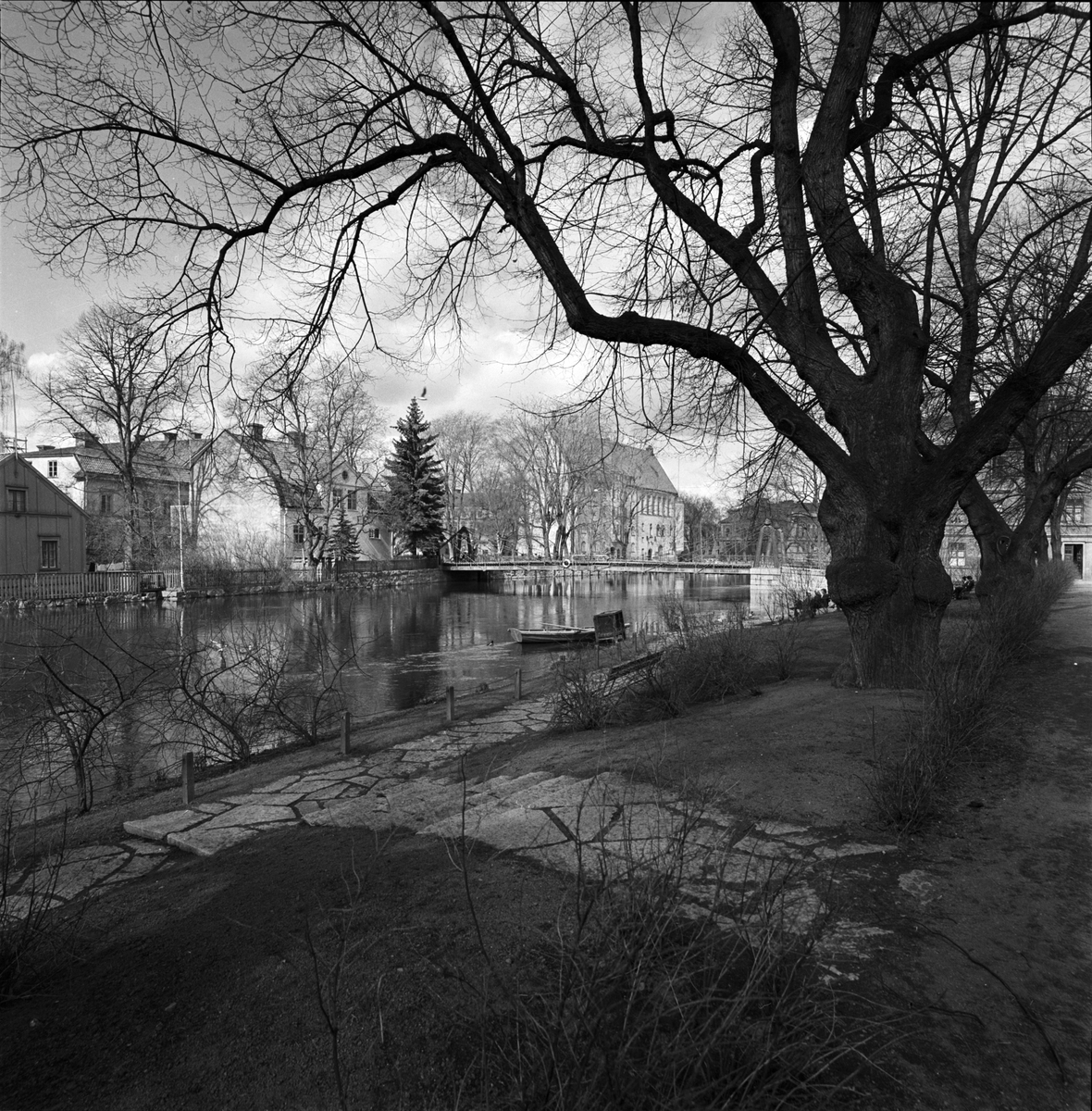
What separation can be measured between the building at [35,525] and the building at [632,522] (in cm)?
3341

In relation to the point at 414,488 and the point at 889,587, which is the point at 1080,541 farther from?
the point at 889,587

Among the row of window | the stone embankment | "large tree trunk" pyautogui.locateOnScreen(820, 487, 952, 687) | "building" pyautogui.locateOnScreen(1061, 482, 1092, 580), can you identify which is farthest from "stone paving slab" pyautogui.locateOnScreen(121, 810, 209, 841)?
"building" pyautogui.locateOnScreen(1061, 482, 1092, 580)

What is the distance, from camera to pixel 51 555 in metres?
37.2

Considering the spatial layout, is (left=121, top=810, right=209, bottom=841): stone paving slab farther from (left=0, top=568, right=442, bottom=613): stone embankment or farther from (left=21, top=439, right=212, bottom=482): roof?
(left=21, top=439, right=212, bottom=482): roof

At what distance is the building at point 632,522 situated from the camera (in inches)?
2793

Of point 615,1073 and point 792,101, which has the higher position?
point 792,101

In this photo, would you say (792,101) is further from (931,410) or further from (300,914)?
(931,410)

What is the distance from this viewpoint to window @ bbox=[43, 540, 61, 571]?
3688cm

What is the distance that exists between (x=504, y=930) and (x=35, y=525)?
42042 millimetres

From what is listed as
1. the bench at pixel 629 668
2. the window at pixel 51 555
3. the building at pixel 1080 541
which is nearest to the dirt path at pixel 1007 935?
the bench at pixel 629 668

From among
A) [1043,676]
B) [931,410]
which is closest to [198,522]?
[931,410]

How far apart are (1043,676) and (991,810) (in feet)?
14.6

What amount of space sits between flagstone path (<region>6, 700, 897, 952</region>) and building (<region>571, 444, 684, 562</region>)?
48209mm

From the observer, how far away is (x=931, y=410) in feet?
44.1
